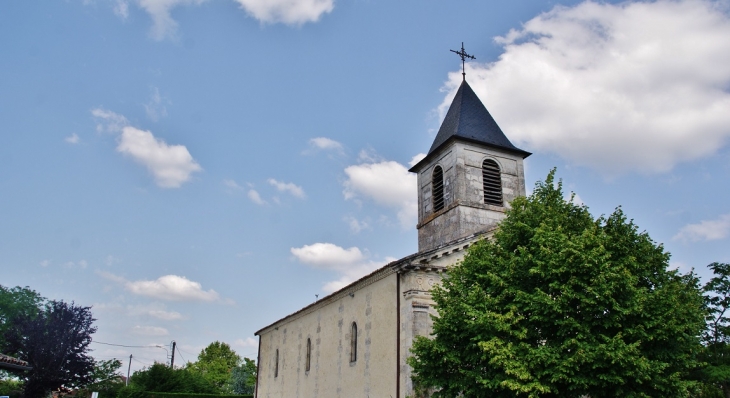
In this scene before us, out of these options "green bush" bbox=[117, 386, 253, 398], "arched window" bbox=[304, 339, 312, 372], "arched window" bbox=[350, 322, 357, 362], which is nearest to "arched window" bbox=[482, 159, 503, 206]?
"arched window" bbox=[350, 322, 357, 362]

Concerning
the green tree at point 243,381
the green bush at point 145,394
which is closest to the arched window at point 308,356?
the green bush at point 145,394

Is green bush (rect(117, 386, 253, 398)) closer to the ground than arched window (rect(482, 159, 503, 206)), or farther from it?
closer to the ground

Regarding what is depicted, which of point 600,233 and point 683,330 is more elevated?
point 600,233

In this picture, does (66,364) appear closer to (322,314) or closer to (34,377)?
(34,377)

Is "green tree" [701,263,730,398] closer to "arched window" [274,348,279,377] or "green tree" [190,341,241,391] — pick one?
"arched window" [274,348,279,377]

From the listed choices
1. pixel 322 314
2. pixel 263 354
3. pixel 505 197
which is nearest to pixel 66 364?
pixel 263 354

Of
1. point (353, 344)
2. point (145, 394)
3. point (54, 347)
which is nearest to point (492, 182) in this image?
point (353, 344)

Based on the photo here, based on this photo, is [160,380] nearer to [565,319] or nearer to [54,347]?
[54,347]

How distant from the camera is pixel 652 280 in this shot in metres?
14.8

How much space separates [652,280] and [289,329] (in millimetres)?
21180

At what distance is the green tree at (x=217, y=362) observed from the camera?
8425 cm

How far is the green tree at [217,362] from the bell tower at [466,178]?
67587 millimetres

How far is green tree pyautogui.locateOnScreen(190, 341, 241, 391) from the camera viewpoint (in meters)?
84.2

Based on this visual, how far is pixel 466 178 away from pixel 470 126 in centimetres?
302
